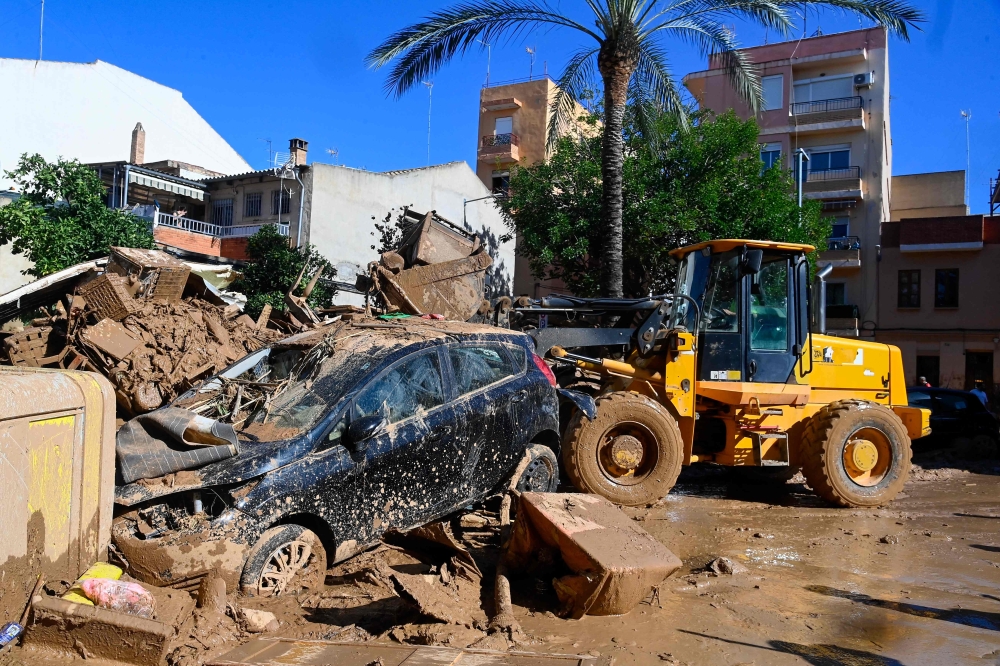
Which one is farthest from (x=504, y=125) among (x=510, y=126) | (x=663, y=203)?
(x=663, y=203)

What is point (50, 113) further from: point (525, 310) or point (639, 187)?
point (525, 310)

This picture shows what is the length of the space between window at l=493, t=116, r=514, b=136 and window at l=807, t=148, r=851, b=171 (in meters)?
14.0

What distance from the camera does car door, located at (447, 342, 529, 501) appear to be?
20.9 ft

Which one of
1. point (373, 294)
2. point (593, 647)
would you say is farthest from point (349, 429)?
point (373, 294)

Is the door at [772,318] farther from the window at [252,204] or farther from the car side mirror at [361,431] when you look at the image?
the window at [252,204]

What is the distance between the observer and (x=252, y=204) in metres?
27.3

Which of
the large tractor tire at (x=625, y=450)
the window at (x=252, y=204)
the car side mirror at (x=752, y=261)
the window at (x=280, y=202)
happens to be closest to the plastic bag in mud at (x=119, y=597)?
the large tractor tire at (x=625, y=450)

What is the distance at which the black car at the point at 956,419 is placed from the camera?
550 inches

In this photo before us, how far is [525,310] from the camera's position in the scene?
10234mm

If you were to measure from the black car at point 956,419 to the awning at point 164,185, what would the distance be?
23.8 m

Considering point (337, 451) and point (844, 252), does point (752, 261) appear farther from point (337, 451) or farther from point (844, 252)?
point (844, 252)

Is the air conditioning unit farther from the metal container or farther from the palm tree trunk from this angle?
the metal container

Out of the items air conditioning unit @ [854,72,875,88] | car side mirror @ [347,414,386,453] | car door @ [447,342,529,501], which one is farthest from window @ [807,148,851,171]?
car side mirror @ [347,414,386,453]

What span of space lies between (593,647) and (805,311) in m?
6.22
